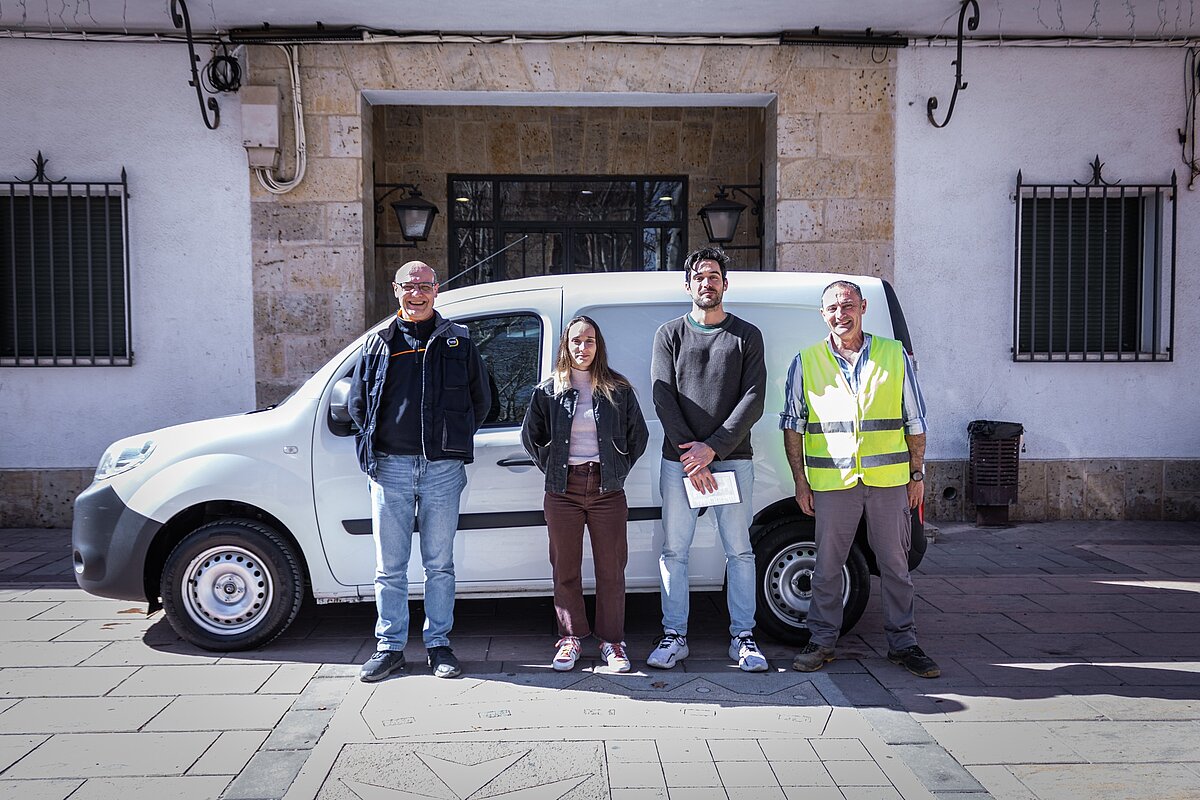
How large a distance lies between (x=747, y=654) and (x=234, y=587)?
264 centimetres

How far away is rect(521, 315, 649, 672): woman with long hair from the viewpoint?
15.3 feet

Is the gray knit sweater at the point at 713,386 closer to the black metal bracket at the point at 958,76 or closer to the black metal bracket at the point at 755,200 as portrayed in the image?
the black metal bracket at the point at 958,76

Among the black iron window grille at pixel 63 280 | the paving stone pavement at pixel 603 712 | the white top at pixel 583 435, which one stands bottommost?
the paving stone pavement at pixel 603 712

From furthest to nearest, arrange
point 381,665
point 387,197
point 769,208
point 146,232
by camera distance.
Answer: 1. point 387,197
2. point 769,208
3. point 146,232
4. point 381,665

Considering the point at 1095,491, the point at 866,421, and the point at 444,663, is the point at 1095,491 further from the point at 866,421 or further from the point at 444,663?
the point at 444,663

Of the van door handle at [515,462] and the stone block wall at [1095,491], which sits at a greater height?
the van door handle at [515,462]

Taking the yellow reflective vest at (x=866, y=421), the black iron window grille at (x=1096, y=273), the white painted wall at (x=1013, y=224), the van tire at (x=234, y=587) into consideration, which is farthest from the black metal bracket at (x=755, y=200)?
the van tire at (x=234, y=587)

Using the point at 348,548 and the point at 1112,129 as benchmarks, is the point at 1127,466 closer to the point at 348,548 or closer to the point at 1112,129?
the point at 1112,129

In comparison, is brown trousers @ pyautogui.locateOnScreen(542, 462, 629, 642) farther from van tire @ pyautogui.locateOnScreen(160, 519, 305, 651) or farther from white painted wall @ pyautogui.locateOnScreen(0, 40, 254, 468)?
white painted wall @ pyautogui.locateOnScreen(0, 40, 254, 468)

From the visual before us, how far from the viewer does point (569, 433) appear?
4668 millimetres

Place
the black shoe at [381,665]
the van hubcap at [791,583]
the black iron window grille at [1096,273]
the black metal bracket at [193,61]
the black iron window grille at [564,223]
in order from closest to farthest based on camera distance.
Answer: the black shoe at [381,665] < the van hubcap at [791,583] < the black metal bracket at [193,61] < the black iron window grille at [1096,273] < the black iron window grille at [564,223]

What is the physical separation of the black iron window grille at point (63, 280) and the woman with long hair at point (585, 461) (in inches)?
207

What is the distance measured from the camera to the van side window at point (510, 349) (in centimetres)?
514

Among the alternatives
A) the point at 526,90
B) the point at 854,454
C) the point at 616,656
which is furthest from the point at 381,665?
the point at 526,90
